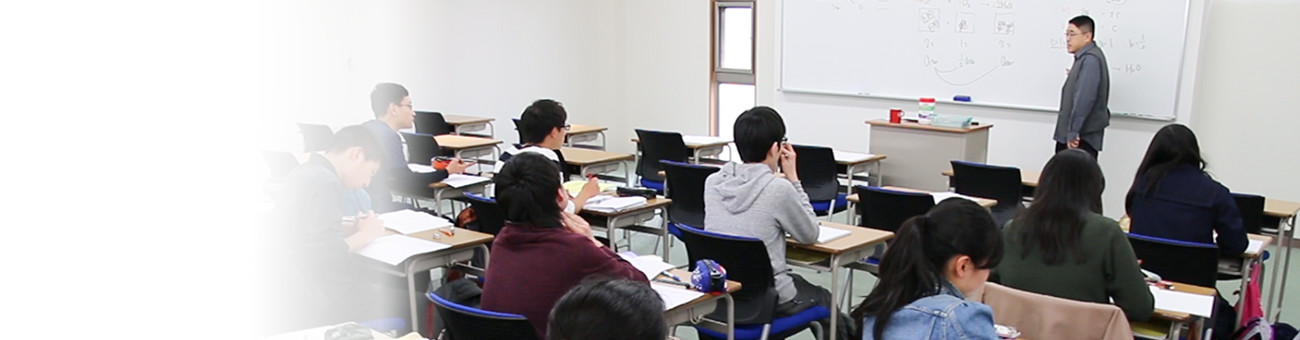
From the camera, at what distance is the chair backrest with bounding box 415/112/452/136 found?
7.40m

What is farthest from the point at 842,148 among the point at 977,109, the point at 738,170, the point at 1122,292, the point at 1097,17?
the point at 1122,292

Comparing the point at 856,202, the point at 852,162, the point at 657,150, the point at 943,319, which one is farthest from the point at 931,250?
the point at 657,150

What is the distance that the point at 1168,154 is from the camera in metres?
3.50

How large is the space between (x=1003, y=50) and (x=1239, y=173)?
1681 mm

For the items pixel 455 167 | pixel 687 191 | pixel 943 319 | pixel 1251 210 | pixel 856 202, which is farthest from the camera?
pixel 455 167

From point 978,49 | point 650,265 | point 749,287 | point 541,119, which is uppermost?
point 978,49

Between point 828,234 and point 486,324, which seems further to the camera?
point 828,234

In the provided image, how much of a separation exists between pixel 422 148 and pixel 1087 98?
4.13 meters

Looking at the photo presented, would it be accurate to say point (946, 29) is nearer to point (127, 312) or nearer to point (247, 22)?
point (247, 22)

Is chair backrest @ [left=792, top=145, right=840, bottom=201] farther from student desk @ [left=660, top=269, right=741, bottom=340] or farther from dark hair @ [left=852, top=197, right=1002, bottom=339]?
dark hair @ [left=852, top=197, right=1002, bottom=339]

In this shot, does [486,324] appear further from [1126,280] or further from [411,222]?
[1126,280]

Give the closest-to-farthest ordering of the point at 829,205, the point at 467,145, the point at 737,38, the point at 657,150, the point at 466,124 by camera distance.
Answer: the point at 829,205 → the point at 467,145 → the point at 657,150 → the point at 466,124 → the point at 737,38

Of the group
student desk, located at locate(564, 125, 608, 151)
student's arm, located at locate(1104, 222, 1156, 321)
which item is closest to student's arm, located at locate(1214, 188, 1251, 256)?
student's arm, located at locate(1104, 222, 1156, 321)

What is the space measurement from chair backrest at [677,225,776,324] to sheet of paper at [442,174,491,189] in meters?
1.91
